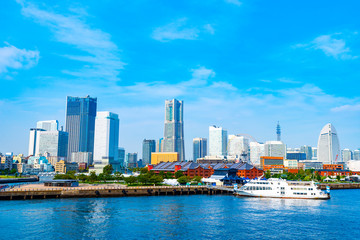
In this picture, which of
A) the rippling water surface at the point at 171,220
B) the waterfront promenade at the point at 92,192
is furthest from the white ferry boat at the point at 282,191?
the rippling water surface at the point at 171,220

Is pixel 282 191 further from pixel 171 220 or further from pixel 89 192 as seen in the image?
pixel 89 192

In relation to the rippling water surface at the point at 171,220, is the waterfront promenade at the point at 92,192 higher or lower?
higher

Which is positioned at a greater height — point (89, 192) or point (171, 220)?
Result: point (89, 192)

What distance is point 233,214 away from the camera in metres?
88.6

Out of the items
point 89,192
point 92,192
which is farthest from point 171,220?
point 89,192

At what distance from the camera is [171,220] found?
3100 inches

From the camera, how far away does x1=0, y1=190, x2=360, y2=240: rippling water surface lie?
65.5 m

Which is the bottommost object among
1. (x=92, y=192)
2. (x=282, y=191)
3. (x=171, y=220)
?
(x=171, y=220)

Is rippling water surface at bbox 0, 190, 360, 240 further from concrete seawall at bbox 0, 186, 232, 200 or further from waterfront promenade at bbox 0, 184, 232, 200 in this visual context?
waterfront promenade at bbox 0, 184, 232, 200

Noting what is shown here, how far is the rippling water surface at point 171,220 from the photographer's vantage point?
215 ft

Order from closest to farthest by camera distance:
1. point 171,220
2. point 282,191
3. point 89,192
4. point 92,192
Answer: point 171,220, point 89,192, point 92,192, point 282,191

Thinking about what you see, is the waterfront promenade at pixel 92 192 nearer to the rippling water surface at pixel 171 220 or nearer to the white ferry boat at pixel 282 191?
Answer: the rippling water surface at pixel 171 220

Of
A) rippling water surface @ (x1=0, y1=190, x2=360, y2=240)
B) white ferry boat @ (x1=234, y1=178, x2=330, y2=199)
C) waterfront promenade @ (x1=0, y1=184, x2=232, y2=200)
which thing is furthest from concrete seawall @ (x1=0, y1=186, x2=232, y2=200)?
white ferry boat @ (x1=234, y1=178, x2=330, y2=199)

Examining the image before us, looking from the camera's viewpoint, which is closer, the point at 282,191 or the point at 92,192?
the point at 92,192
